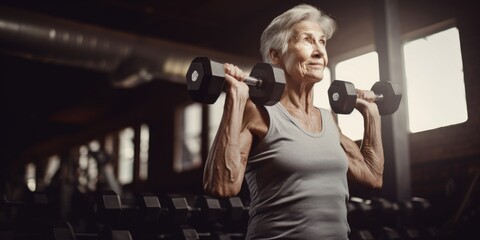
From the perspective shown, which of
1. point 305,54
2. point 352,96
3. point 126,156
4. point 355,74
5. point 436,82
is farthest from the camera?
point 126,156

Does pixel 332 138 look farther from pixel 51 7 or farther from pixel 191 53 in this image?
pixel 51 7

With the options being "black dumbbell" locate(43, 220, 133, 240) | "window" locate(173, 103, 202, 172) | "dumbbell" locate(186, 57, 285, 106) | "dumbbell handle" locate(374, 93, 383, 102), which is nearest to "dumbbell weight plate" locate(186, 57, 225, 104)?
"dumbbell" locate(186, 57, 285, 106)

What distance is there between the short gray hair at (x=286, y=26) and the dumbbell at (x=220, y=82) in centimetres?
9

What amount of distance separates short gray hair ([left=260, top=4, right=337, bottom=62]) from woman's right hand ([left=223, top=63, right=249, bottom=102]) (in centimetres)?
13

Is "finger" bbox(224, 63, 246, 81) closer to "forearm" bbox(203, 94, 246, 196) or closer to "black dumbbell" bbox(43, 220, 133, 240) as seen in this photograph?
"forearm" bbox(203, 94, 246, 196)

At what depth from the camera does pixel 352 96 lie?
51.3 inches

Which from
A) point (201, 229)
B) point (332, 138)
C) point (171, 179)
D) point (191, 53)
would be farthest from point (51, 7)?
point (332, 138)

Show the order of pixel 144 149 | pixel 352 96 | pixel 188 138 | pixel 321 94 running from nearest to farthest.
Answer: pixel 352 96 < pixel 321 94 < pixel 188 138 < pixel 144 149

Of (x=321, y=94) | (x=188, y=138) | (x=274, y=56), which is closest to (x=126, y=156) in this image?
(x=188, y=138)

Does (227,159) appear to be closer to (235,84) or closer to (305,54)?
(235,84)

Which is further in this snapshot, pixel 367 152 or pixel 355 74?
pixel 355 74

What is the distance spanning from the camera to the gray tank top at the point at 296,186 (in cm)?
108

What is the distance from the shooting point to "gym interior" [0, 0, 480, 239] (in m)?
1.92

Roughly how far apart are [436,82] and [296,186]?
2865 millimetres
